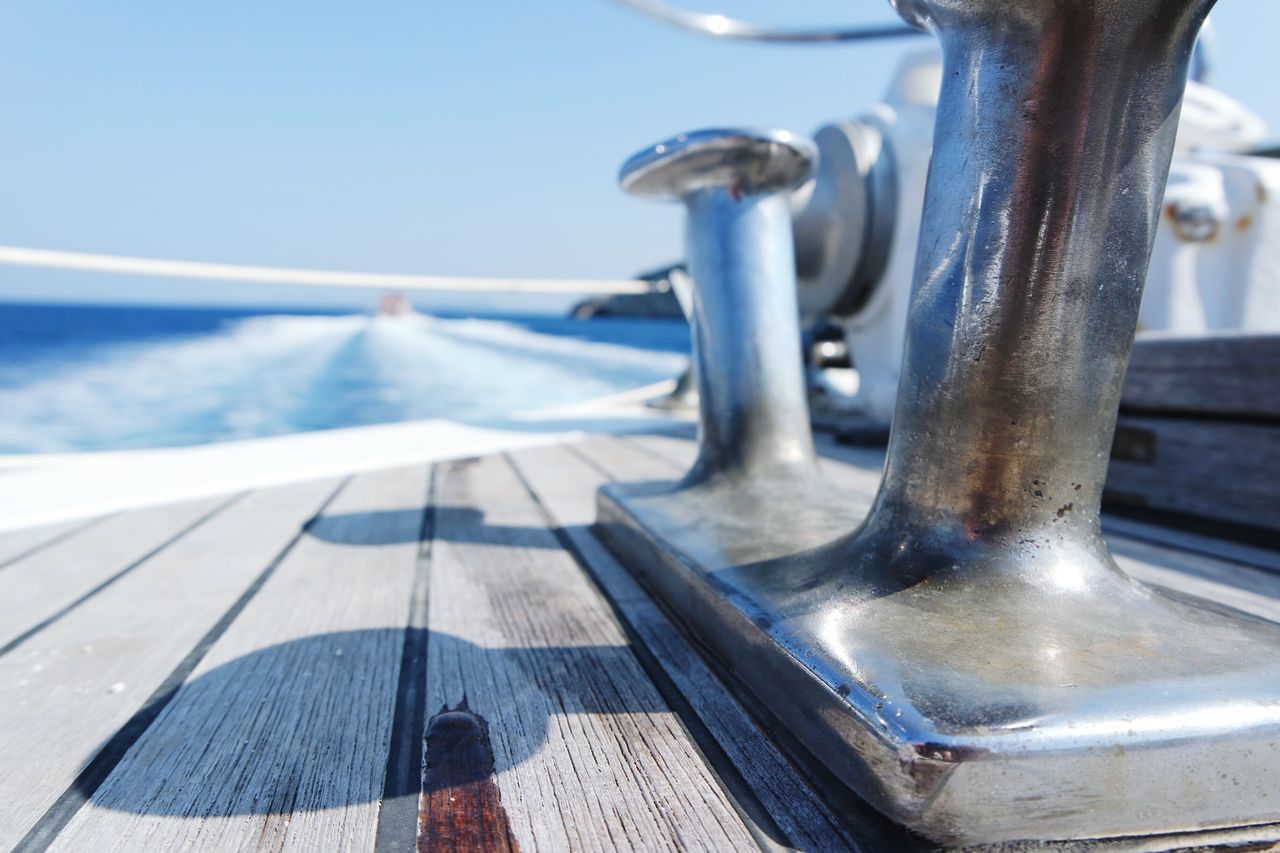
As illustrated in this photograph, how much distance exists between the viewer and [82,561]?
76 centimetres

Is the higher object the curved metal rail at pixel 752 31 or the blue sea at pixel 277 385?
the curved metal rail at pixel 752 31

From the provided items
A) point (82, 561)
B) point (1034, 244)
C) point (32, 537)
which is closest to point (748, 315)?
point (1034, 244)

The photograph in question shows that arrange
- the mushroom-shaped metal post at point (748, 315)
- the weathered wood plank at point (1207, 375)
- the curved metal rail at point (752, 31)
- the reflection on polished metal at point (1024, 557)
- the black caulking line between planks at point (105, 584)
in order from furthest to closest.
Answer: the curved metal rail at point (752, 31) < the weathered wood plank at point (1207, 375) < the mushroom-shaped metal post at point (748, 315) < the black caulking line between planks at point (105, 584) < the reflection on polished metal at point (1024, 557)

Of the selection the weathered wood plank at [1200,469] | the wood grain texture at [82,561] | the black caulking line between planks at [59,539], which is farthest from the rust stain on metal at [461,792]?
the weathered wood plank at [1200,469]

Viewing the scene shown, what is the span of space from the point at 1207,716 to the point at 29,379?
30.3 feet

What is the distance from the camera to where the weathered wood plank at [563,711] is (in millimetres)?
316

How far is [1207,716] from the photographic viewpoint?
1.00 feet

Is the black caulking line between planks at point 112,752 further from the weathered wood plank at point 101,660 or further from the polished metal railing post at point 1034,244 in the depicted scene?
the polished metal railing post at point 1034,244

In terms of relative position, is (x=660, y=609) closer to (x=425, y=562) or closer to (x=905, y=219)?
(x=425, y=562)

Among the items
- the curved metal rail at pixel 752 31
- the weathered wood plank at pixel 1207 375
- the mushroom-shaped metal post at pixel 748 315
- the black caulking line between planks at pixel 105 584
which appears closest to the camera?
the black caulking line between planks at pixel 105 584

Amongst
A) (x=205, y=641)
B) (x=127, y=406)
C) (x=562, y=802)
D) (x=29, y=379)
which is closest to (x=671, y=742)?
(x=562, y=802)

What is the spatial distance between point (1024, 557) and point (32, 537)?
3.29ft

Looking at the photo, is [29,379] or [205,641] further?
[29,379]

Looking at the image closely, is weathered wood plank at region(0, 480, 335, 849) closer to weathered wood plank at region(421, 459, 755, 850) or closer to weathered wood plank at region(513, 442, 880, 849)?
weathered wood plank at region(421, 459, 755, 850)
